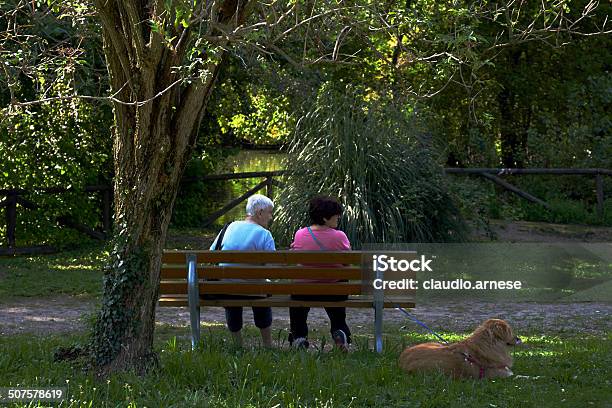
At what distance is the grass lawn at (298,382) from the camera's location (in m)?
5.96

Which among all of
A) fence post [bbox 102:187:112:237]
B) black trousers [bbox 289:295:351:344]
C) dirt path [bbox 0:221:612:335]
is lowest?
dirt path [bbox 0:221:612:335]

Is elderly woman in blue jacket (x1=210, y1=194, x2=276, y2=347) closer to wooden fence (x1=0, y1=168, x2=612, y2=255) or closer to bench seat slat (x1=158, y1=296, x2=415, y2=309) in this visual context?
bench seat slat (x1=158, y1=296, x2=415, y2=309)

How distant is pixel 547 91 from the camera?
79.7ft

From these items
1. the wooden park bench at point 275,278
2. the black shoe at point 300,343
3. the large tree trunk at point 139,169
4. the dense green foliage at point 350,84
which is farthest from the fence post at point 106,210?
the large tree trunk at point 139,169

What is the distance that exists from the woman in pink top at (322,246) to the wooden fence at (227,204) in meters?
6.39

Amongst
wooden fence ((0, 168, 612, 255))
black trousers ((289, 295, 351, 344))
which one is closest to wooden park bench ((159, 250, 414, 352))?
black trousers ((289, 295, 351, 344))

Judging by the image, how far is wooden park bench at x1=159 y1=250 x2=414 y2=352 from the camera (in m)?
7.72

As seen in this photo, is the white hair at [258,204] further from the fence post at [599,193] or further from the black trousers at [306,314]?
the fence post at [599,193]

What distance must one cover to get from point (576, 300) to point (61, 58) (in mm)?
6304

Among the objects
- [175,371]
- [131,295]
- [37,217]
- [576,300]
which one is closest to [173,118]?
[131,295]

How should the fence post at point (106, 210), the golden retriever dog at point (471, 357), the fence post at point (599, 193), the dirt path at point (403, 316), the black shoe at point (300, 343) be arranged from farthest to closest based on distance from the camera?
the fence post at point (599, 193)
the fence post at point (106, 210)
the dirt path at point (403, 316)
the black shoe at point (300, 343)
the golden retriever dog at point (471, 357)

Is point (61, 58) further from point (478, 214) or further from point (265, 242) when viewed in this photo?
point (478, 214)

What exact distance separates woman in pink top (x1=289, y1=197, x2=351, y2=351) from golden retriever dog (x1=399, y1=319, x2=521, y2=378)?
43.3 inches

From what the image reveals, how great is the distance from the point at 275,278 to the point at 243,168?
666 inches
